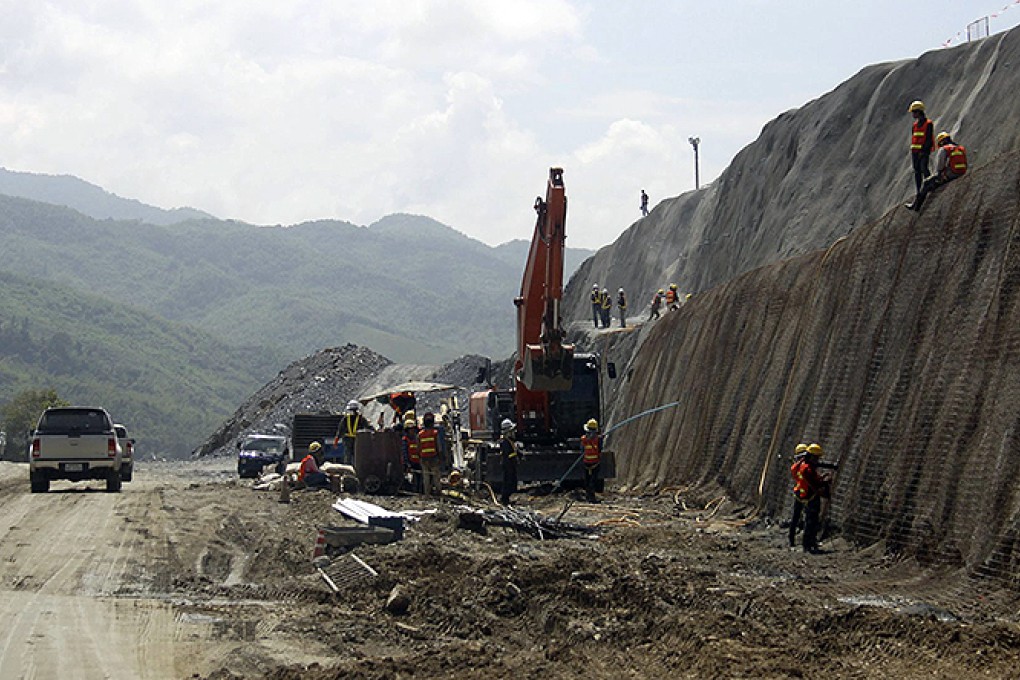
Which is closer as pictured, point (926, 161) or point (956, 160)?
point (956, 160)

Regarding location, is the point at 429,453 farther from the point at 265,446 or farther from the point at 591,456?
the point at 265,446

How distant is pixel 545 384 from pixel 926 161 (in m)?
8.13

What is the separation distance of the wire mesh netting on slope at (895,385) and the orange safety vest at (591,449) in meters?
2.04

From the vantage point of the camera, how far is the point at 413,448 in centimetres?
2695

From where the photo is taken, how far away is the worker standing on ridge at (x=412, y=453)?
27.0m

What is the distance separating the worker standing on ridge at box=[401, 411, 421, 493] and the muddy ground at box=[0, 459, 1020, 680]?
7.03 metres

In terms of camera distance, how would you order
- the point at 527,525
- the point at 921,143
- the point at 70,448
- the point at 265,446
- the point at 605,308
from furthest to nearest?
the point at 605,308 < the point at 265,446 < the point at 70,448 < the point at 921,143 < the point at 527,525

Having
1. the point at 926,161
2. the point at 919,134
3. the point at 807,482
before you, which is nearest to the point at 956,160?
the point at 926,161

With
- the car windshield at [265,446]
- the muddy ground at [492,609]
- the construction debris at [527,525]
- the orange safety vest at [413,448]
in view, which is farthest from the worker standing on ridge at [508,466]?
the car windshield at [265,446]

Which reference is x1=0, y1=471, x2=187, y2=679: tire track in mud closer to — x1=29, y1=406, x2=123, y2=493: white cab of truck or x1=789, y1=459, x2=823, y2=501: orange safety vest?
x1=29, y1=406, x2=123, y2=493: white cab of truck

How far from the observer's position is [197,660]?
11.0 m

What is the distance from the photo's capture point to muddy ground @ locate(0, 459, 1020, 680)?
10469 mm

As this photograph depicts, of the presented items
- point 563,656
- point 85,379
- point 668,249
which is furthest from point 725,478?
point 85,379

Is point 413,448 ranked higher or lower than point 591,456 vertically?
higher
